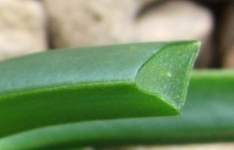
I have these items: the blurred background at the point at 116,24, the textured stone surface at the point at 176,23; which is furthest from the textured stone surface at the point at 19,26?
the textured stone surface at the point at 176,23

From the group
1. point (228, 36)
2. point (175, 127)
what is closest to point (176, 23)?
point (228, 36)

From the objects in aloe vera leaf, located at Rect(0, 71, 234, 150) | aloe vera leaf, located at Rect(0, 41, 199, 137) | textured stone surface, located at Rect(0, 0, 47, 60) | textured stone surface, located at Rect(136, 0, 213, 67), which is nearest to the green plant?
aloe vera leaf, located at Rect(0, 41, 199, 137)

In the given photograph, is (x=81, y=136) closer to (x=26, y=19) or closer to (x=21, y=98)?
(x=21, y=98)

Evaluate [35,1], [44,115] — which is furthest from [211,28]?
[44,115]

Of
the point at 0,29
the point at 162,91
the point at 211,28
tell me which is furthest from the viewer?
the point at 211,28

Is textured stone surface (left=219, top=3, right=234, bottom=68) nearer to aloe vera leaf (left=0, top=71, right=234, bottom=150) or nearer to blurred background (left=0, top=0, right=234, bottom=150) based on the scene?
blurred background (left=0, top=0, right=234, bottom=150)

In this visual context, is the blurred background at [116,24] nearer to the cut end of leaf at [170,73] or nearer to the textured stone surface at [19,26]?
Answer: the textured stone surface at [19,26]

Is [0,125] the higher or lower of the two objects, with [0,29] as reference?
lower
